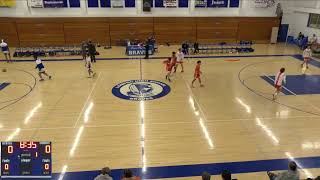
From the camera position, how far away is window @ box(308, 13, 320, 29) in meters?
25.2

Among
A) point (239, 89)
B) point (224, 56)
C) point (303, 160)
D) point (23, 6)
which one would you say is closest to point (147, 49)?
point (224, 56)

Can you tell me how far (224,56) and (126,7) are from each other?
10449mm

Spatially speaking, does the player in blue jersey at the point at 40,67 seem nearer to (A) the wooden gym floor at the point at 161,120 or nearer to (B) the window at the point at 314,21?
(A) the wooden gym floor at the point at 161,120

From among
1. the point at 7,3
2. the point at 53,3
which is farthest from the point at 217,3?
the point at 7,3

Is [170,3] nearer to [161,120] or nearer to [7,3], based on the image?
[7,3]

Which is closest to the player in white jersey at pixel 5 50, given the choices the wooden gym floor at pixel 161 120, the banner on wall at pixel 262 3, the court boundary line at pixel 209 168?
the wooden gym floor at pixel 161 120

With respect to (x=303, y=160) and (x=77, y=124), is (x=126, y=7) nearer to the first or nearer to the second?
(x=77, y=124)

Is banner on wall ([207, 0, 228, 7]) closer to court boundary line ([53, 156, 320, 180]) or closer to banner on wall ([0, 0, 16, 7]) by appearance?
banner on wall ([0, 0, 16, 7])

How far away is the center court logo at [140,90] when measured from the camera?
46.9ft

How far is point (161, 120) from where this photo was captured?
11.6m

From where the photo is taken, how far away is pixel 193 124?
11.3 meters

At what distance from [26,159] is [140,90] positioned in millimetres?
9158

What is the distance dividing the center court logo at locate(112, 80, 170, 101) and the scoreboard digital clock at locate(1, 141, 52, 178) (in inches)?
305

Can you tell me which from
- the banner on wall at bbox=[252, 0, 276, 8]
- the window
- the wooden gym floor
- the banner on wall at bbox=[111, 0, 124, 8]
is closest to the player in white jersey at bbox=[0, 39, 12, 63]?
the wooden gym floor
